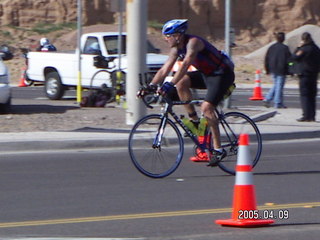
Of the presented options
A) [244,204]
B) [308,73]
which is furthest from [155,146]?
[308,73]

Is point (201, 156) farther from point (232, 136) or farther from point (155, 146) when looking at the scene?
point (155, 146)

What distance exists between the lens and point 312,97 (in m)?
17.5

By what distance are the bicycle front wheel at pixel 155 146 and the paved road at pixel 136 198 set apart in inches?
6.5

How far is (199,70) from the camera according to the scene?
35.5 feet

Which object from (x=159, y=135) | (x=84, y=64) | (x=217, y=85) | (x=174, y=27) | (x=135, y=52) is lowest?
(x=159, y=135)

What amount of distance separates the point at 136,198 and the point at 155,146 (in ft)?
4.27

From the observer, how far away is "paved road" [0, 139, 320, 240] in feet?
25.5

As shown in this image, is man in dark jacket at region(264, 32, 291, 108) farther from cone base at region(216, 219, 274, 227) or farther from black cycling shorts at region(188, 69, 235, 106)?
cone base at region(216, 219, 274, 227)

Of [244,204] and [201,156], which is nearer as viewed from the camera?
[244,204]

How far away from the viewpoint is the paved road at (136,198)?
7.76m

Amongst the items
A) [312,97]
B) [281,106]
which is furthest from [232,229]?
[281,106]

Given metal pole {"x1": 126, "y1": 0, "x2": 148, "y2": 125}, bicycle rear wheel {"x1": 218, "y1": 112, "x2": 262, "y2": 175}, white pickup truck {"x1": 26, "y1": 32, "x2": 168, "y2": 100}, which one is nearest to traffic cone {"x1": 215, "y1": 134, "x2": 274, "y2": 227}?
bicycle rear wheel {"x1": 218, "y1": 112, "x2": 262, "y2": 175}

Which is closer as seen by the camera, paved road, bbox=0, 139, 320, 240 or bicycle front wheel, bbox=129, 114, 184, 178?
paved road, bbox=0, 139, 320, 240

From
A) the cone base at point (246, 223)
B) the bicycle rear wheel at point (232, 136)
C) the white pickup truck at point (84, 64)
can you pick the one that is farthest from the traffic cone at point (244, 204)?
the white pickup truck at point (84, 64)
